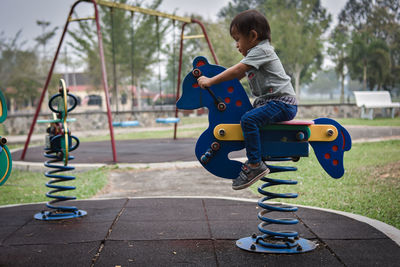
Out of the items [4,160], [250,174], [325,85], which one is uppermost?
[325,85]

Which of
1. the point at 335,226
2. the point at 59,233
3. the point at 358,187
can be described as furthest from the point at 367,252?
the point at 358,187

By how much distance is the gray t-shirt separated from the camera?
9.86 ft

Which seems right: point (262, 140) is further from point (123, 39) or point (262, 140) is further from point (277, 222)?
point (123, 39)

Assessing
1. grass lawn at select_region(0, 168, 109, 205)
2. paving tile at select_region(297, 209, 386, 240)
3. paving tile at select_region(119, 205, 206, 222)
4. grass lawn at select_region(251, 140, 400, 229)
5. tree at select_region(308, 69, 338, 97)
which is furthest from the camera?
tree at select_region(308, 69, 338, 97)

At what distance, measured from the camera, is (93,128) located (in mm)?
23938

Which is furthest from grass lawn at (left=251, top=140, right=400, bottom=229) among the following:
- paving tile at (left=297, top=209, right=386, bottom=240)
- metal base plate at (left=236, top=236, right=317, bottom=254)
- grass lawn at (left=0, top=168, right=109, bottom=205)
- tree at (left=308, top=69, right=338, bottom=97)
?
tree at (left=308, top=69, right=338, bottom=97)

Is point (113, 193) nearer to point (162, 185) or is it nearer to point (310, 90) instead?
point (162, 185)

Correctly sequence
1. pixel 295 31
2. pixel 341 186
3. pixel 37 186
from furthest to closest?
pixel 295 31 < pixel 37 186 < pixel 341 186

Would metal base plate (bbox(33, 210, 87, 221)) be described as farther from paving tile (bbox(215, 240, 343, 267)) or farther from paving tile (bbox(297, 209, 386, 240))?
paving tile (bbox(297, 209, 386, 240))

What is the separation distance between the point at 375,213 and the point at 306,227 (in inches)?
50.9

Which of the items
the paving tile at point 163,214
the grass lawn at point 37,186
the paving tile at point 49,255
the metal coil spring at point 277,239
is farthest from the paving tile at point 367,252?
the grass lawn at point 37,186

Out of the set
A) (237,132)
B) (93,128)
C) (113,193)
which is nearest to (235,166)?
(237,132)

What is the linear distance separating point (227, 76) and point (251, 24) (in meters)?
0.40

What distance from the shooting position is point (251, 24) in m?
3.06
